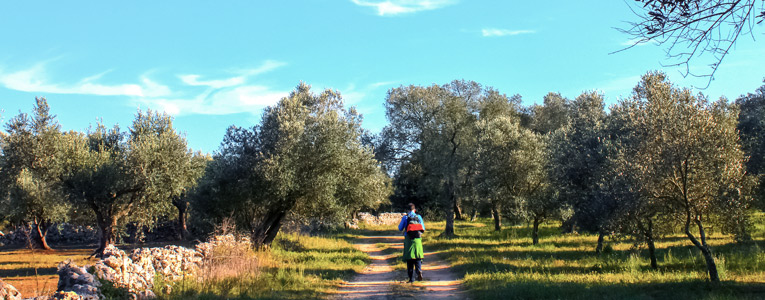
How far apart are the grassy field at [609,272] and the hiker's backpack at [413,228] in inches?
80.1

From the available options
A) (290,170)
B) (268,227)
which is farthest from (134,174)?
(290,170)

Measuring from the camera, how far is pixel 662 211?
42.9 ft

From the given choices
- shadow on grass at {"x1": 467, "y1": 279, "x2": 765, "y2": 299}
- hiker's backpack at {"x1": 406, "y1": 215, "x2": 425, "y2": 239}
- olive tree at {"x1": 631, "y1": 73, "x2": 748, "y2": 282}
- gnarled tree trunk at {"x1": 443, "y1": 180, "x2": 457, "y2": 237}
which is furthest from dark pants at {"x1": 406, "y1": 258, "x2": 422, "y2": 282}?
gnarled tree trunk at {"x1": 443, "y1": 180, "x2": 457, "y2": 237}

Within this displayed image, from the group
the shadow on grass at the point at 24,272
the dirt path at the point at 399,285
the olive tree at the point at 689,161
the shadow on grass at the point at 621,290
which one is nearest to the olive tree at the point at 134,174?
the shadow on grass at the point at 24,272

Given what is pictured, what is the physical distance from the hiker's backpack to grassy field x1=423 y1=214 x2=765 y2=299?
6.67 feet

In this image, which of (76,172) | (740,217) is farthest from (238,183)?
(740,217)

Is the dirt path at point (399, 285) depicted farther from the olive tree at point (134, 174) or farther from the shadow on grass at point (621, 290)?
the olive tree at point (134, 174)

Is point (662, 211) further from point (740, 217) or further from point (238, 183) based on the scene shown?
point (238, 183)

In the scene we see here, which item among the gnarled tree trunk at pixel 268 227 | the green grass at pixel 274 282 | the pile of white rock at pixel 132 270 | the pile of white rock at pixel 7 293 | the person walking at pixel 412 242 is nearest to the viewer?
the pile of white rock at pixel 7 293

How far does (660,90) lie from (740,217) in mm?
4130

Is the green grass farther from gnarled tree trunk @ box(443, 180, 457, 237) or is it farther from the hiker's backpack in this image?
gnarled tree trunk @ box(443, 180, 457, 237)

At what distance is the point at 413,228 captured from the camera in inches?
534

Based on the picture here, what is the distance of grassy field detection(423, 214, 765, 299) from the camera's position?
1014cm

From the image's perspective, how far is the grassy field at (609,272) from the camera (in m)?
10.1
